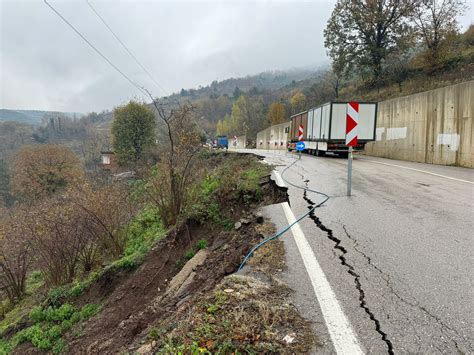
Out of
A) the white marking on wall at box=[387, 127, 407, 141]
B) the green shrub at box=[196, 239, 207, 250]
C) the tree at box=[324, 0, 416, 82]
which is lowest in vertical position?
the green shrub at box=[196, 239, 207, 250]

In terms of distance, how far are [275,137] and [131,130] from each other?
70.7 ft

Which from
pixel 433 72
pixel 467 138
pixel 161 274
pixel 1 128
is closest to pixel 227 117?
pixel 1 128

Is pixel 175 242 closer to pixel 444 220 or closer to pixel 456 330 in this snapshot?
pixel 444 220

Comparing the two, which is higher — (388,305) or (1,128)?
(1,128)

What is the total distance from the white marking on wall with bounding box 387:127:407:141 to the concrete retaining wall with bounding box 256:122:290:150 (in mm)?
17031

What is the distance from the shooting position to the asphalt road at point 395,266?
2.56m

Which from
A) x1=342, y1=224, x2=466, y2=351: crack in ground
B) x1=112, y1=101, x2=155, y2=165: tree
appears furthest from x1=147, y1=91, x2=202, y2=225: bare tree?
x1=112, y1=101, x2=155, y2=165: tree

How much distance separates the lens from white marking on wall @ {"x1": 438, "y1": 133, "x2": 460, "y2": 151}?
47.3 ft

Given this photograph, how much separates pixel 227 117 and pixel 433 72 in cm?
7566

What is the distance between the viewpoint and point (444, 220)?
5.63m

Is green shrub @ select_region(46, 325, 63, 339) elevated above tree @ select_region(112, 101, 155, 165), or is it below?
below

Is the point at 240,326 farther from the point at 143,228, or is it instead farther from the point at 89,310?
the point at 143,228

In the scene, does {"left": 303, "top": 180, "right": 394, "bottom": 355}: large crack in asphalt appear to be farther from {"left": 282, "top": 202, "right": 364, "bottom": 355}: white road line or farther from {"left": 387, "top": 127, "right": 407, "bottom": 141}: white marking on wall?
{"left": 387, "top": 127, "right": 407, "bottom": 141}: white marking on wall

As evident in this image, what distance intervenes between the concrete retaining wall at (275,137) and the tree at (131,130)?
1764 cm
